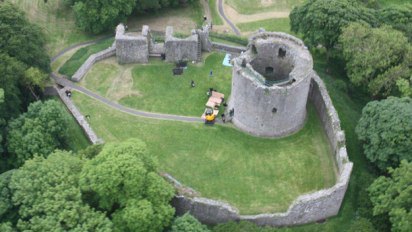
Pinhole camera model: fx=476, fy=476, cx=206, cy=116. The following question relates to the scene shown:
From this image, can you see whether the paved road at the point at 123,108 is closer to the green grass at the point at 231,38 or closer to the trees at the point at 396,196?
A: the green grass at the point at 231,38

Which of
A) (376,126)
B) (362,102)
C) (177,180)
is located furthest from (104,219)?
(362,102)

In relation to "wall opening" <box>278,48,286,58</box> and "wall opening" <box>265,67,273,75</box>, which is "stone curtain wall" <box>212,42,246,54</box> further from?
"wall opening" <box>278,48,286,58</box>

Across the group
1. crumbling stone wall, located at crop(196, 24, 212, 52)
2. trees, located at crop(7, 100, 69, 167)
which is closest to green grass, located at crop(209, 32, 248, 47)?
crumbling stone wall, located at crop(196, 24, 212, 52)

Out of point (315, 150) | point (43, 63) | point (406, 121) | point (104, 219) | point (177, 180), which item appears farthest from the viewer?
point (43, 63)

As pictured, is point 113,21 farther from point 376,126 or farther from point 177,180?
point 376,126

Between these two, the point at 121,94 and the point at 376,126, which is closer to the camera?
the point at 376,126

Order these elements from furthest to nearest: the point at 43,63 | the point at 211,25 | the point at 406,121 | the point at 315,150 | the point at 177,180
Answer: the point at 211,25
the point at 43,63
the point at 315,150
the point at 177,180
the point at 406,121
